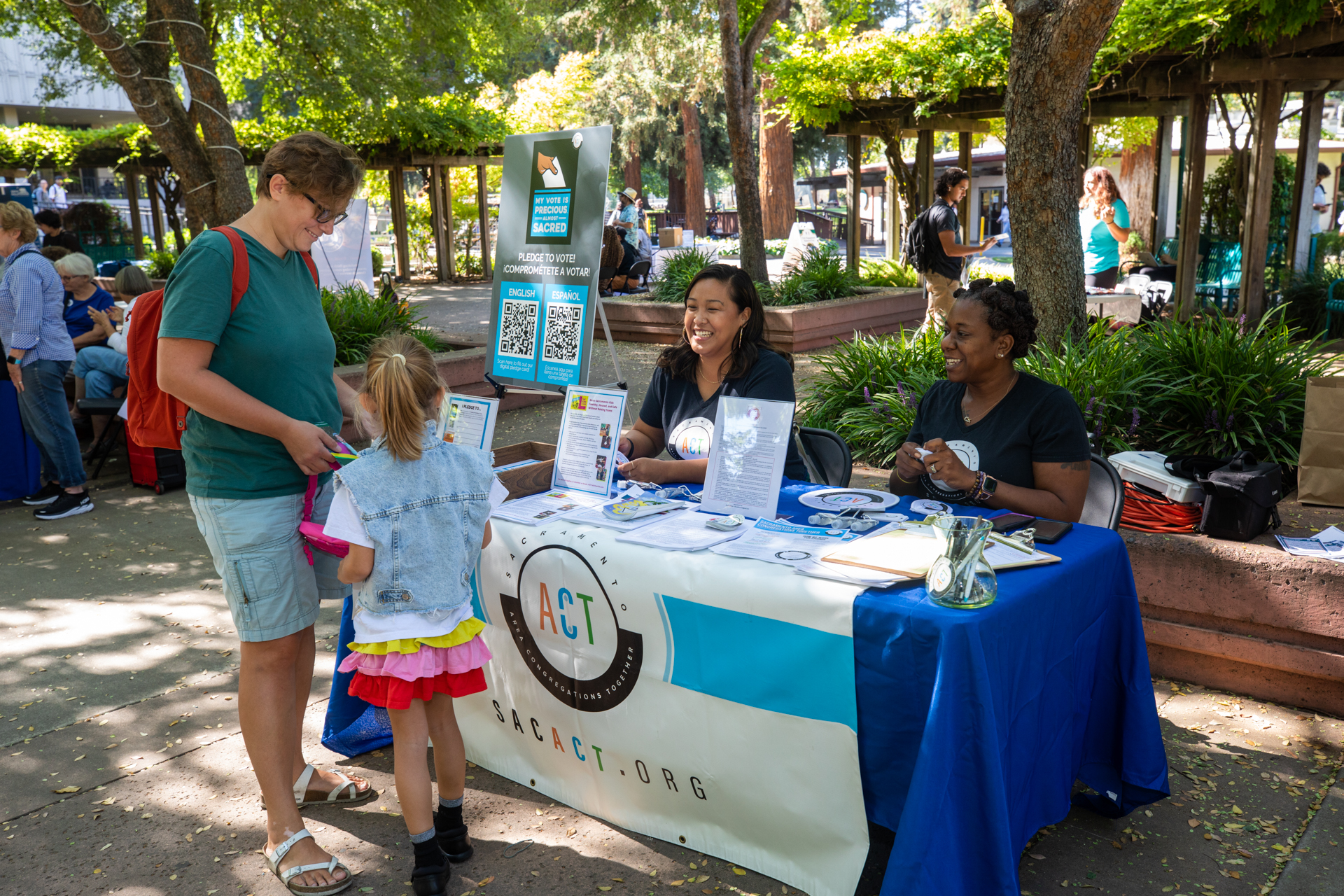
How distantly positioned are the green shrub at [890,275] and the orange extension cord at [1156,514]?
8896 mm

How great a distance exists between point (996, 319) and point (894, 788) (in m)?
1.50

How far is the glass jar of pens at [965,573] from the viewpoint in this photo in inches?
79.5

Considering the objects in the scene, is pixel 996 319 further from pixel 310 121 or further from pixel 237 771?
pixel 310 121

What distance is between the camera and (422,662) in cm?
241

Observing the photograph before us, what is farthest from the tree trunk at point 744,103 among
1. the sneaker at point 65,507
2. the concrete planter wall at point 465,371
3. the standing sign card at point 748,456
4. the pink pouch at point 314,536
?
the pink pouch at point 314,536

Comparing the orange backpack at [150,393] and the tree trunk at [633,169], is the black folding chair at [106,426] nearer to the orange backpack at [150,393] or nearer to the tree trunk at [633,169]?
the orange backpack at [150,393]

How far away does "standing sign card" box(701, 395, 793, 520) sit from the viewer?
8.81 ft

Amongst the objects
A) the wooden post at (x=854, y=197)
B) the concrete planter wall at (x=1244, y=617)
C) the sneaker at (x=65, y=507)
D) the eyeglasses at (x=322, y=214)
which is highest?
the wooden post at (x=854, y=197)

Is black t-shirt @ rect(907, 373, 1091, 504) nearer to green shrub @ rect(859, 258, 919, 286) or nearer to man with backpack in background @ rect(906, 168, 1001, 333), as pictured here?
man with backpack in background @ rect(906, 168, 1001, 333)

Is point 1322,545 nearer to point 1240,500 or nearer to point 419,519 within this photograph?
point 1240,500

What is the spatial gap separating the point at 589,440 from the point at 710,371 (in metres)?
0.59

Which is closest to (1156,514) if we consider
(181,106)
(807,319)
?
(807,319)

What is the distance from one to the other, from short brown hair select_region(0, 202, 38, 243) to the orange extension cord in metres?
5.85

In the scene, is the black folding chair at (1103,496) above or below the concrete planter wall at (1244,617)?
above
